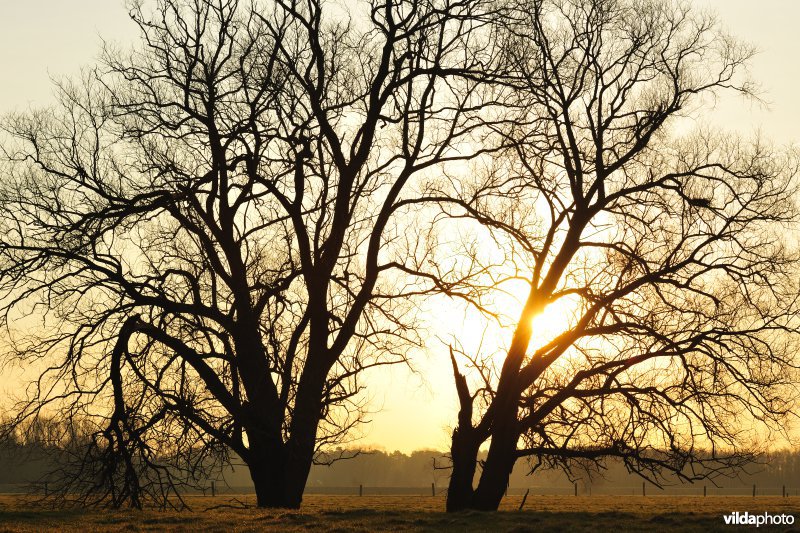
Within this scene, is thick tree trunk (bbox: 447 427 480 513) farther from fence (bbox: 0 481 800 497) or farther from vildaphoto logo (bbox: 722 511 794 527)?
fence (bbox: 0 481 800 497)

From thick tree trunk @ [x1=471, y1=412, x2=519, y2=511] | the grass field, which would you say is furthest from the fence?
the grass field

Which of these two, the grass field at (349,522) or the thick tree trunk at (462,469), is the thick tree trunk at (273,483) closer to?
the grass field at (349,522)

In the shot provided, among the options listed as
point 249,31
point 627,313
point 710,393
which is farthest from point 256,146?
point 710,393

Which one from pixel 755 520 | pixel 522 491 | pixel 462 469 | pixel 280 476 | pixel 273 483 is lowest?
pixel 755 520

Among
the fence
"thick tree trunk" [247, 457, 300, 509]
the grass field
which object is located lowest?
the grass field

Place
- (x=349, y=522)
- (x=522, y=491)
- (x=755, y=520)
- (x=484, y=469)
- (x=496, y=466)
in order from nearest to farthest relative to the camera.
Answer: (x=349, y=522), (x=755, y=520), (x=496, y=466), (x=484, y=469), (x=522, y=491)

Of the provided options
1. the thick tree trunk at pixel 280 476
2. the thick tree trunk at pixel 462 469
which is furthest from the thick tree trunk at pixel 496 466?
the thick tree trunk at pixel 280 476

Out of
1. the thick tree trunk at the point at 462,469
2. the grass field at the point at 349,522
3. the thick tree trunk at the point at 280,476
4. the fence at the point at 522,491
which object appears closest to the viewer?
the grass field at the point at 349,522

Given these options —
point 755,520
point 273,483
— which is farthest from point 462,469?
point 755,520

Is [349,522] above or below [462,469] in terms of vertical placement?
below

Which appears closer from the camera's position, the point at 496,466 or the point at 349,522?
the point at 349,522

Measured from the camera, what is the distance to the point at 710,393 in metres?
19.4

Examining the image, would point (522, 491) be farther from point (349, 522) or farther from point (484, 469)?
point (349, 522)

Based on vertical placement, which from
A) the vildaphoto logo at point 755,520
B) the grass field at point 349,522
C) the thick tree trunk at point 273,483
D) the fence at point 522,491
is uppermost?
the fence at point 522,491
